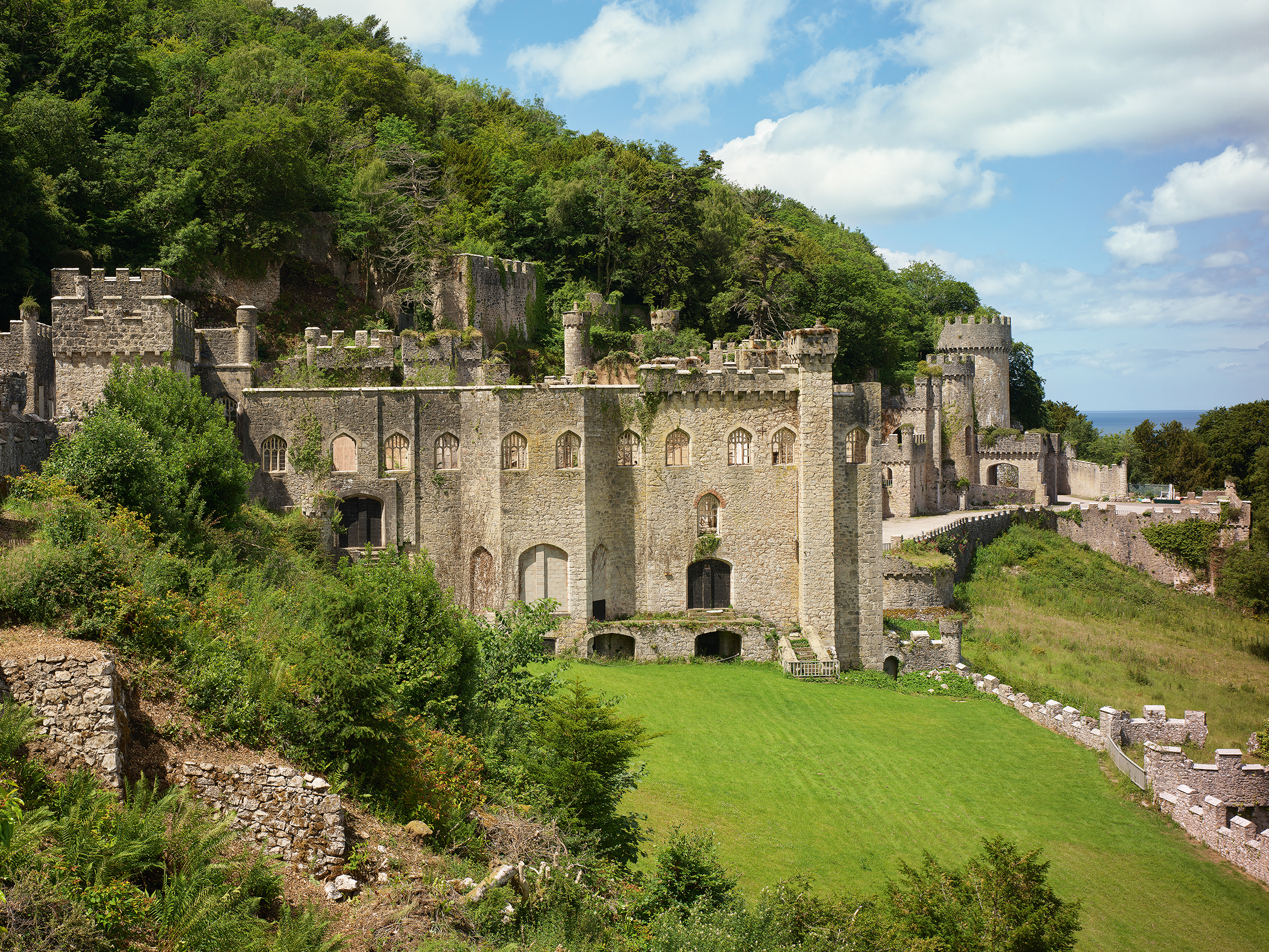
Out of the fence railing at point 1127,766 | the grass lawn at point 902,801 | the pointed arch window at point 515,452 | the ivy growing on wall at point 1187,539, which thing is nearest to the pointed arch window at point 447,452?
the pointed arch window at point 515,452

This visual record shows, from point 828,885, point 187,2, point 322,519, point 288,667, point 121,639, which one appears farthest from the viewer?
point 187,2

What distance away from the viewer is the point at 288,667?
599 inches

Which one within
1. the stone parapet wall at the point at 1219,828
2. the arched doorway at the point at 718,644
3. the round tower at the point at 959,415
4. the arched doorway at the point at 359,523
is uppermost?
the round tower at the point at 959,415

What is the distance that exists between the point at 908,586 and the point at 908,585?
0.02 metres

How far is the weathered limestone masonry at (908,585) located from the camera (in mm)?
40906

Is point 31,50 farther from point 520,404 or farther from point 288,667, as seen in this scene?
point 288,667

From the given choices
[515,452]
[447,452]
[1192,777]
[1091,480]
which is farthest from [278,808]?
[1091,480]

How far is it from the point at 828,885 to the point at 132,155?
40.6 meters

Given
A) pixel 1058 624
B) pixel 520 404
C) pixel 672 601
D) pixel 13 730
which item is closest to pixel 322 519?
pixel 520 404

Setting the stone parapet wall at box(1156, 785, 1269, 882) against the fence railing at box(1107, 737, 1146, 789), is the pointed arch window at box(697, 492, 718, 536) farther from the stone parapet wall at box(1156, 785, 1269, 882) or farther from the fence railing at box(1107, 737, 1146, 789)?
the stone parapet wall at box(1156, 785, 1269, 882)

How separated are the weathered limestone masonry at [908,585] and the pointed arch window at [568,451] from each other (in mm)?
14157

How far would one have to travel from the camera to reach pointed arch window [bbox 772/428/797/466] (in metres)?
37.1

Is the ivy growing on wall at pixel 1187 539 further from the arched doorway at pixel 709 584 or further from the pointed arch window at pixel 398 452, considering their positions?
the pointed arch window at pixel 398 452

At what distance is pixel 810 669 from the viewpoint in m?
34.1
